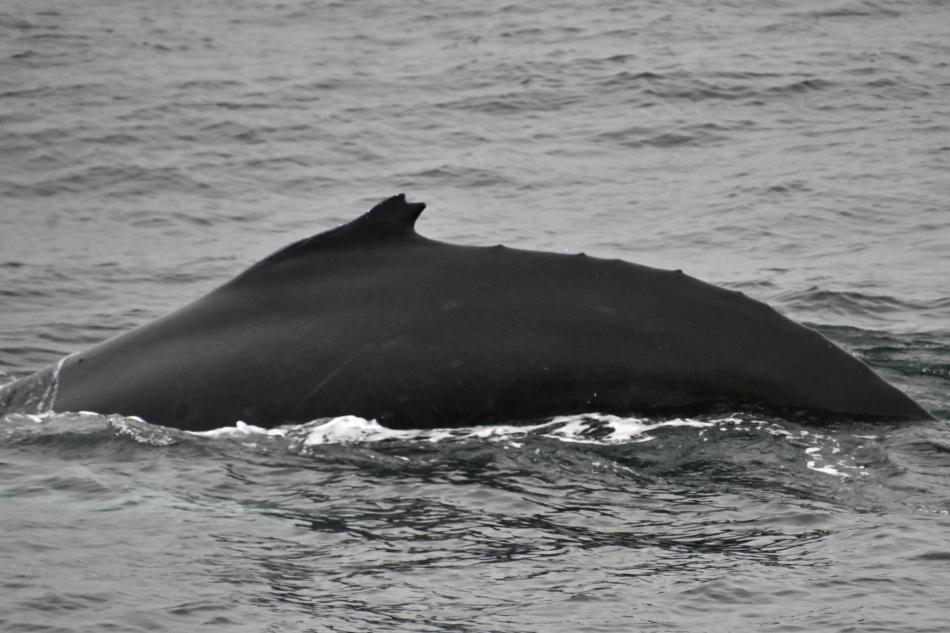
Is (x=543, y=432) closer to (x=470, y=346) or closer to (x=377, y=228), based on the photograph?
(x=470, y=346)

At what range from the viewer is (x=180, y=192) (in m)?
20.7

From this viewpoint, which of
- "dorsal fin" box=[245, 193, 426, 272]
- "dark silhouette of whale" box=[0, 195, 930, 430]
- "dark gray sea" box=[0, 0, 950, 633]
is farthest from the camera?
"dorsal fin" box=[245, 193, 426, 272]

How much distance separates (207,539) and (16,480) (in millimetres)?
1507

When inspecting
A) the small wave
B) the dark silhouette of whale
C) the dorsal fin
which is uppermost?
the dorsal fin

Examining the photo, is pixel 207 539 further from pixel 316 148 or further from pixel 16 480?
pixel 316 148

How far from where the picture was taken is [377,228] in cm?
830

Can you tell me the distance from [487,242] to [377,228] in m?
8.90

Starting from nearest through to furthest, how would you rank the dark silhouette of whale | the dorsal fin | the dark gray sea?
the dark gray sea → the dark silhouette of whale → the dorsal fin

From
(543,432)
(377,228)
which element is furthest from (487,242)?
(543,432)

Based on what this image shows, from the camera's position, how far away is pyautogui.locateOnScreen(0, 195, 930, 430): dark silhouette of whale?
26.1 feet

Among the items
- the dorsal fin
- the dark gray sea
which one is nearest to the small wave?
the dark gray sea

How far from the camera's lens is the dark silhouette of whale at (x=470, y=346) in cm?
794

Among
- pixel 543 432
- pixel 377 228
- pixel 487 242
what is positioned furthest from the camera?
pixel 487 242

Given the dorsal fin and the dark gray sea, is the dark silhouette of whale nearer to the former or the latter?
the dorsal fin
